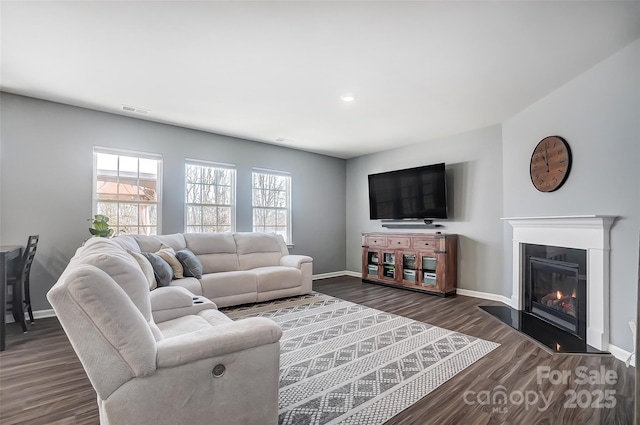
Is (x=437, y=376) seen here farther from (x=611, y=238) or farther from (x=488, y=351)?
(x=611, y=238)

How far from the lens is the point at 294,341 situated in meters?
3.02

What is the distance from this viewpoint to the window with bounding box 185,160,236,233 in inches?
199

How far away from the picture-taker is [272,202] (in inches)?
239

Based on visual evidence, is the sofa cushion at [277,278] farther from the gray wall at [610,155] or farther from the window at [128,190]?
the gray wall at [610,155]

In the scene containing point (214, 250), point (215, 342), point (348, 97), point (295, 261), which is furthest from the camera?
point (295, 261)

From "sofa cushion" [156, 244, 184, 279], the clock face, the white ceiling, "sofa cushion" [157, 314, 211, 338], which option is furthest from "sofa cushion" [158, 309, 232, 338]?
the clock face

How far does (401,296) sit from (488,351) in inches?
85.8

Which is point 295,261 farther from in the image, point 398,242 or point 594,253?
point 594,253

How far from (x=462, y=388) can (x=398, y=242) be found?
136 inches

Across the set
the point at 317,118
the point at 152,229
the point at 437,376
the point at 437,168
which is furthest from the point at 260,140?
the point at 437,376

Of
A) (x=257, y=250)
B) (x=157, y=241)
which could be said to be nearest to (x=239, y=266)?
(x=257, y=250)

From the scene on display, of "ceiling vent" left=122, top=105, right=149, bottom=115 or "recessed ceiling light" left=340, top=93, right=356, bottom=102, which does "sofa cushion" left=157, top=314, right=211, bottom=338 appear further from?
"ceiling vent" left=122, top=105, right=149, bottom=115

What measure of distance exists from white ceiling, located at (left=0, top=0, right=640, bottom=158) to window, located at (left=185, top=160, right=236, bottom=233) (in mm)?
1115

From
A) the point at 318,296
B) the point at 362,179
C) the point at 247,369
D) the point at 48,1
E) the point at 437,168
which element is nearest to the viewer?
the point at 247,369
